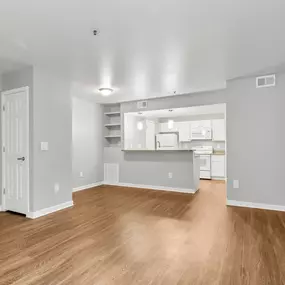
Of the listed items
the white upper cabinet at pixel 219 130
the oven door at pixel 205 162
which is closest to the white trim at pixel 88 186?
the oven door at pixel 205 162

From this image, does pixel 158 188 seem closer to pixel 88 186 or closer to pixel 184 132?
pixel 88 186

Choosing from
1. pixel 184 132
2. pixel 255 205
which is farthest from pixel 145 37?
pixel 184 132

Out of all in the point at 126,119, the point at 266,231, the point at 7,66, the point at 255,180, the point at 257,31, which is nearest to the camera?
the point at 257,31

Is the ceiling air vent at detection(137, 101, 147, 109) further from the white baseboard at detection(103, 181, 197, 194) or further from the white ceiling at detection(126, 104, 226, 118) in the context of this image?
the white baseboard at detection(103, 181, 197, 194)

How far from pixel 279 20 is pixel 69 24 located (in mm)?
2136

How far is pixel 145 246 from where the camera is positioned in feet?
8.26

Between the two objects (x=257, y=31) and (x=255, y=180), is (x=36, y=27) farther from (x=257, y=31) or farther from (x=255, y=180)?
(x=255, y=180)

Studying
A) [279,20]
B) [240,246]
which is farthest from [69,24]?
[240,246]

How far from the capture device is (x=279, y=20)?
218cm

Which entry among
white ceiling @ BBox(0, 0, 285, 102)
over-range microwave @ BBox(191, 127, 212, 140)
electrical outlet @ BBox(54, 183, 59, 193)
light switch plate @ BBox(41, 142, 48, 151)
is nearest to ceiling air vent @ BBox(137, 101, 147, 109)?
white ceiling @ BBox(0, 0, 285, 102)

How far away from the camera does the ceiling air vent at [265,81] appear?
3.85 m

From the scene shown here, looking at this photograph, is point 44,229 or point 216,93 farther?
point 216,93

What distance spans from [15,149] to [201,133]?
590 centimetres

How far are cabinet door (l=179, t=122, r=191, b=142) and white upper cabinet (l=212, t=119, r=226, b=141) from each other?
3.03 feet
